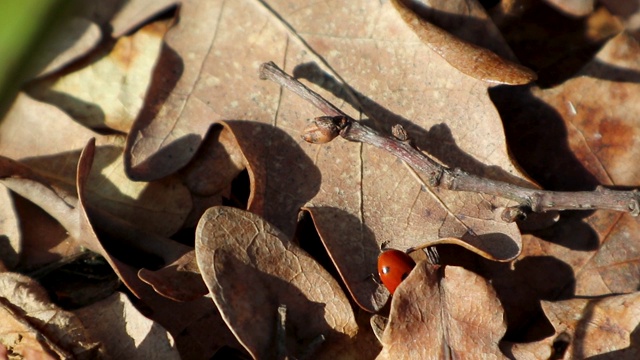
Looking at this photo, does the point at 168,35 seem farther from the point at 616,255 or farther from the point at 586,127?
the point at 616,255

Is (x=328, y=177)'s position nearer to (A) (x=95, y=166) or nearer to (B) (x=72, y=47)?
(A) (x=95, y=166)

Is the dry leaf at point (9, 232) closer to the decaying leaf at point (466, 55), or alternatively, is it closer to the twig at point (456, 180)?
the twig at point (456, 180)

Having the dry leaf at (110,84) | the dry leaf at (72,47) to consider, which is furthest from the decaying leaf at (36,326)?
the dry leaf at (72,47)

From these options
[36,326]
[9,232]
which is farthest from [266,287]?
[9,232]

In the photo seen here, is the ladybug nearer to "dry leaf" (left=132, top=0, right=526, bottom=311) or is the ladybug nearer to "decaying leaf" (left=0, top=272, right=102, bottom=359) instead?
"dry leaf" (left=132, top=0, right=526, bottom=311)

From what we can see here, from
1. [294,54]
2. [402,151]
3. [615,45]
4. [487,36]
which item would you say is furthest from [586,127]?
[294,54]

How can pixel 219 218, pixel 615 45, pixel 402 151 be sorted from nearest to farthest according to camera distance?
pixel 219 218
pixel 402 151
pixel 615 45
